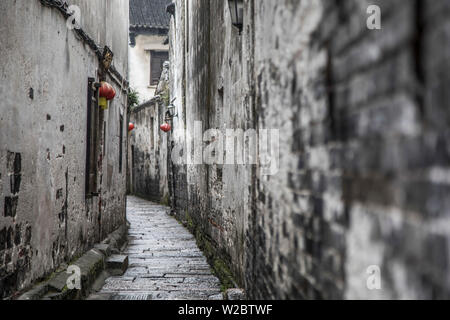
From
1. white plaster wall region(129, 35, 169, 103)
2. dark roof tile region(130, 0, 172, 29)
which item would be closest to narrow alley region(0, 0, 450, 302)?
white plaster wall region(129, 35, 169, 103)

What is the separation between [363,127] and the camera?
5.07 ft

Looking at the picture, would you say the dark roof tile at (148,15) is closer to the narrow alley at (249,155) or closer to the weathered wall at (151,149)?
the weathered wall at (151,149)

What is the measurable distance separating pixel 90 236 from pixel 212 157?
90.6 inches

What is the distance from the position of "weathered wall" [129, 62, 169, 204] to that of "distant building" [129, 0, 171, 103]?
255cm

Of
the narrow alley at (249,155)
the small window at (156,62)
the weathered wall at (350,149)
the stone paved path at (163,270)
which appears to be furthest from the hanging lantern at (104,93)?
the small window at (156,62)

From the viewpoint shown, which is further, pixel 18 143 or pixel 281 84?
pixel 18 143

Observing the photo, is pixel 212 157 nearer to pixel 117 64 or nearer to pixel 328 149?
pixel 117 64

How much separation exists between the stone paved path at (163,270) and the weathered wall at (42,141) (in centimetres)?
80

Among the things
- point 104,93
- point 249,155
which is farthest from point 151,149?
point 249,155

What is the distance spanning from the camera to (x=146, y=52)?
79.1 ft

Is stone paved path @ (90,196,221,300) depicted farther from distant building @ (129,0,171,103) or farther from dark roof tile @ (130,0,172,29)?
dark roof tile @ (130,0,172,29)

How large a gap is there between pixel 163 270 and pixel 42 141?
3.19 metres

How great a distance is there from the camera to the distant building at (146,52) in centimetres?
2400
